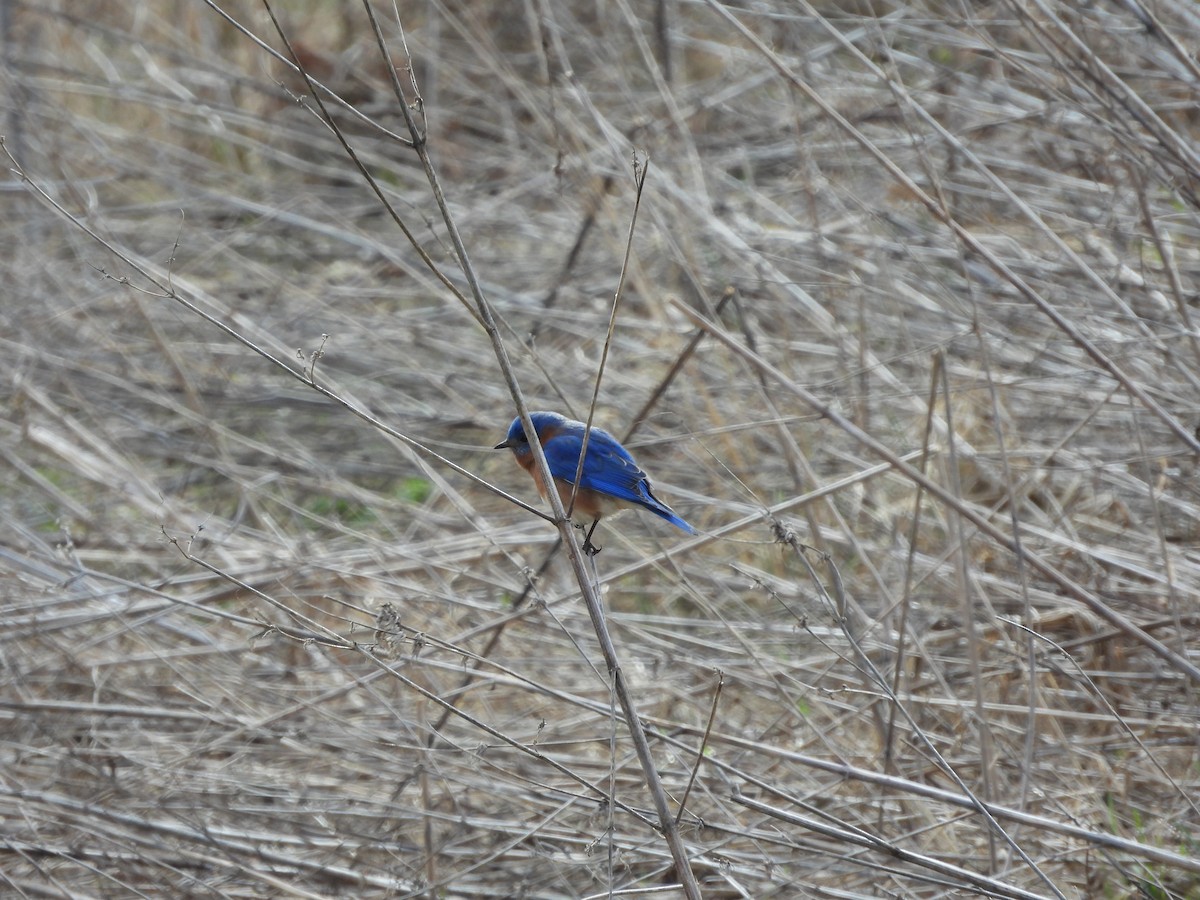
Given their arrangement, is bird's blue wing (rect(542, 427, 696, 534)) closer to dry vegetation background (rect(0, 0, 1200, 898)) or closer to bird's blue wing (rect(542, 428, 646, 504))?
bird's blue wing (rect(542, 428, 646, 504))

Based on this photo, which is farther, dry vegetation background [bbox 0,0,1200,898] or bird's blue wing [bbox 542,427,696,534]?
bird's blue wing [bbox 542,427,696,534]

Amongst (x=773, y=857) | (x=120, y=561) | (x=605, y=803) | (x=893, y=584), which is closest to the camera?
(x=605, y=803)

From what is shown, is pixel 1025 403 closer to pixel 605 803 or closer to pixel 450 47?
pixel 605 803

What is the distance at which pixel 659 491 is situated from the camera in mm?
4277

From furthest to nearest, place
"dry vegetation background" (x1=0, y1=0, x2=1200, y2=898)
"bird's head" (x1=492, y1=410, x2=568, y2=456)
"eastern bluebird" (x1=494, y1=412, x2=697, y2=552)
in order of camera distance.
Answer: "bird's head" (x1=492, y1=410, x2=568, y2=456), "eastern bluebird" (x1=494, y1=412, x2=697, y2=552), "dry vegetation background" (x1=0, y1=0, x2=1200, y2=898)

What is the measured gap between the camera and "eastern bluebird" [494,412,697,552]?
3.42 m

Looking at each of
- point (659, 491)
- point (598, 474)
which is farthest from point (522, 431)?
point (659, 491)

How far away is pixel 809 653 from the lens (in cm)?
365

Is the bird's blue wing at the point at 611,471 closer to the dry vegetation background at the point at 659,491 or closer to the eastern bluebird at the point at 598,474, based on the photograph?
the eastern bluebird at the point at 598,474

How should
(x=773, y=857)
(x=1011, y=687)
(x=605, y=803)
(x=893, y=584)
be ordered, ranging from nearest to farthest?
1. (x=605, y=803)
2. (x=773, y=857)
3. (x=1011, y=687)
4. (x=893, y=584)

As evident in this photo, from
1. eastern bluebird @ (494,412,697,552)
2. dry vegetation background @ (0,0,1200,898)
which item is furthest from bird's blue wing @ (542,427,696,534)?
dry vegetation background @ (0,0,1200,898)

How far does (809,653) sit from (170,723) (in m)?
1.85

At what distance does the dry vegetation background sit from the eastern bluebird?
0.20 m

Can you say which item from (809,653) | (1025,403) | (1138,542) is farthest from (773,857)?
(1025,403)
